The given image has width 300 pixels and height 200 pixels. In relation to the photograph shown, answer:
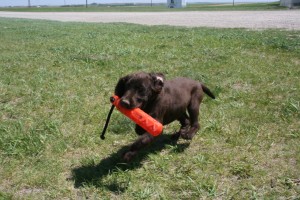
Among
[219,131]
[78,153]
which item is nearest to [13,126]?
[78,153]

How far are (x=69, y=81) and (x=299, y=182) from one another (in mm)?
5728

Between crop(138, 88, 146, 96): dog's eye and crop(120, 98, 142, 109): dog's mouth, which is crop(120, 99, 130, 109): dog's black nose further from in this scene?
crop(138, 88, 146, 96): dog's eye

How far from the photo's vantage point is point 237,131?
17.6 ft

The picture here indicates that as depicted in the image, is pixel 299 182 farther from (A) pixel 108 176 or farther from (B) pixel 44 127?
(B) pixel 44 127

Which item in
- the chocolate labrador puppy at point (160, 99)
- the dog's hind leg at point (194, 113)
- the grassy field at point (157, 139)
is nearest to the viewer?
the grassy field at point (157, 139)

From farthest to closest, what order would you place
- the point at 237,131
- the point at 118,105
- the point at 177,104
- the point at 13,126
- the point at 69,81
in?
the point at 69,81 → the point at 13,126 → the point at 237,131 → the point at 177,104 → the point at 118,105

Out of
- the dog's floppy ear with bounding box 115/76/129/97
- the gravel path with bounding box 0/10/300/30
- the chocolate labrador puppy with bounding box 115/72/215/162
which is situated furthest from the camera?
the gravel path with bounding box 0/10/300/30

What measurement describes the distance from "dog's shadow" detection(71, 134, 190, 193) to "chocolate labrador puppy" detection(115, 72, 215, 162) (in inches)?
10.2

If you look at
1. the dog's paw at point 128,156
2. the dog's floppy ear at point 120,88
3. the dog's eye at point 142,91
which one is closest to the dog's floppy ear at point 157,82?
the dog's eye at point 142,91

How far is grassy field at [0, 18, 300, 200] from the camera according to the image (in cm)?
398

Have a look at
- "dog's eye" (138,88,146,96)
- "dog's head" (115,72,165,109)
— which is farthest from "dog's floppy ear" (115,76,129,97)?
"dog's eye" (138,88,146,96)

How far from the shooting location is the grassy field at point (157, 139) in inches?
157

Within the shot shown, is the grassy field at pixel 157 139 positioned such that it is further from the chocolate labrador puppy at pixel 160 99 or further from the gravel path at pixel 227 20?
the gravel path at pixel 227 20

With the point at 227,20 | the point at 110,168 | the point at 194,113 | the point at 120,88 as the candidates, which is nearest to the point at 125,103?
the point at 120,88
